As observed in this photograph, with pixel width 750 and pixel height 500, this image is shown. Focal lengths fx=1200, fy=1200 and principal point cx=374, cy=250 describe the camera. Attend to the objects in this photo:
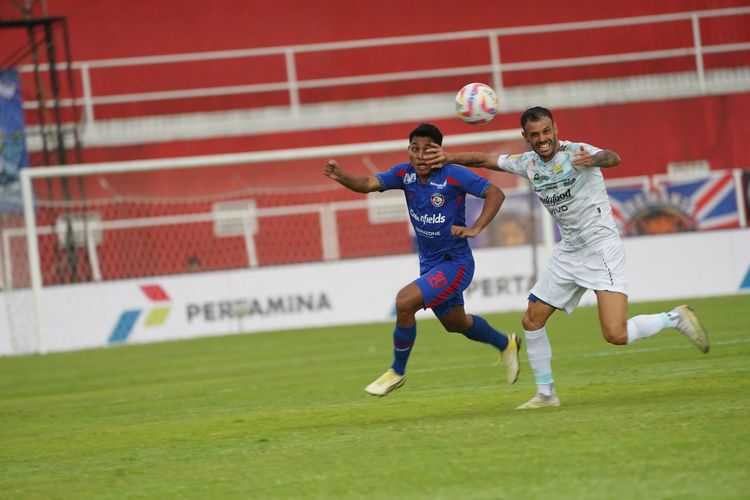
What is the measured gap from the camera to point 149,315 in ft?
68.5

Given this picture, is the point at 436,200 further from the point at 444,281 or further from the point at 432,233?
the point at 444,281

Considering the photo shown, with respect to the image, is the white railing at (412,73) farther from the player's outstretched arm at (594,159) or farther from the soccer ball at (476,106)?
the player's outstretched arm at (594,159)

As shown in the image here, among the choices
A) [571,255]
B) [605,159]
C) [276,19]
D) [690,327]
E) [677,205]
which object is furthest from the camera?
[276,19]

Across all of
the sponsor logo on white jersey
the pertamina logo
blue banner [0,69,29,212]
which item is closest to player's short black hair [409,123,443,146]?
the sponsor logo on white jersey

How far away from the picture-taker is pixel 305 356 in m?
15.9

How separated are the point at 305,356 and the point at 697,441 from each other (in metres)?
9.69

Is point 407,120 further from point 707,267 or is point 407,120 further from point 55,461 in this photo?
point 55,461

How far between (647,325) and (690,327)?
54 cm

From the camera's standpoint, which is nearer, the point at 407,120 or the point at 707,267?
the point at 707,267

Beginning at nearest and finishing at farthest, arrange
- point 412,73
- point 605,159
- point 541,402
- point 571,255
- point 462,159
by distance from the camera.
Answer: point 605,159
point 541,402
point 571,255
point 462,159
point 412,73

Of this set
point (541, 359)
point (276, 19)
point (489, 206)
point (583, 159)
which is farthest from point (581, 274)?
point (276, 19)

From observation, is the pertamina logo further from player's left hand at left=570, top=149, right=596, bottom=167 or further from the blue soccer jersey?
player's left hand at left=570, top=149, right=596, bottom=167

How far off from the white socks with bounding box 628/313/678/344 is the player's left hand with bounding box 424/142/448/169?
198 centimetres

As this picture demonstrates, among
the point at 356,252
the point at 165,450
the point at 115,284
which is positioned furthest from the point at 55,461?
the point at 356,252
